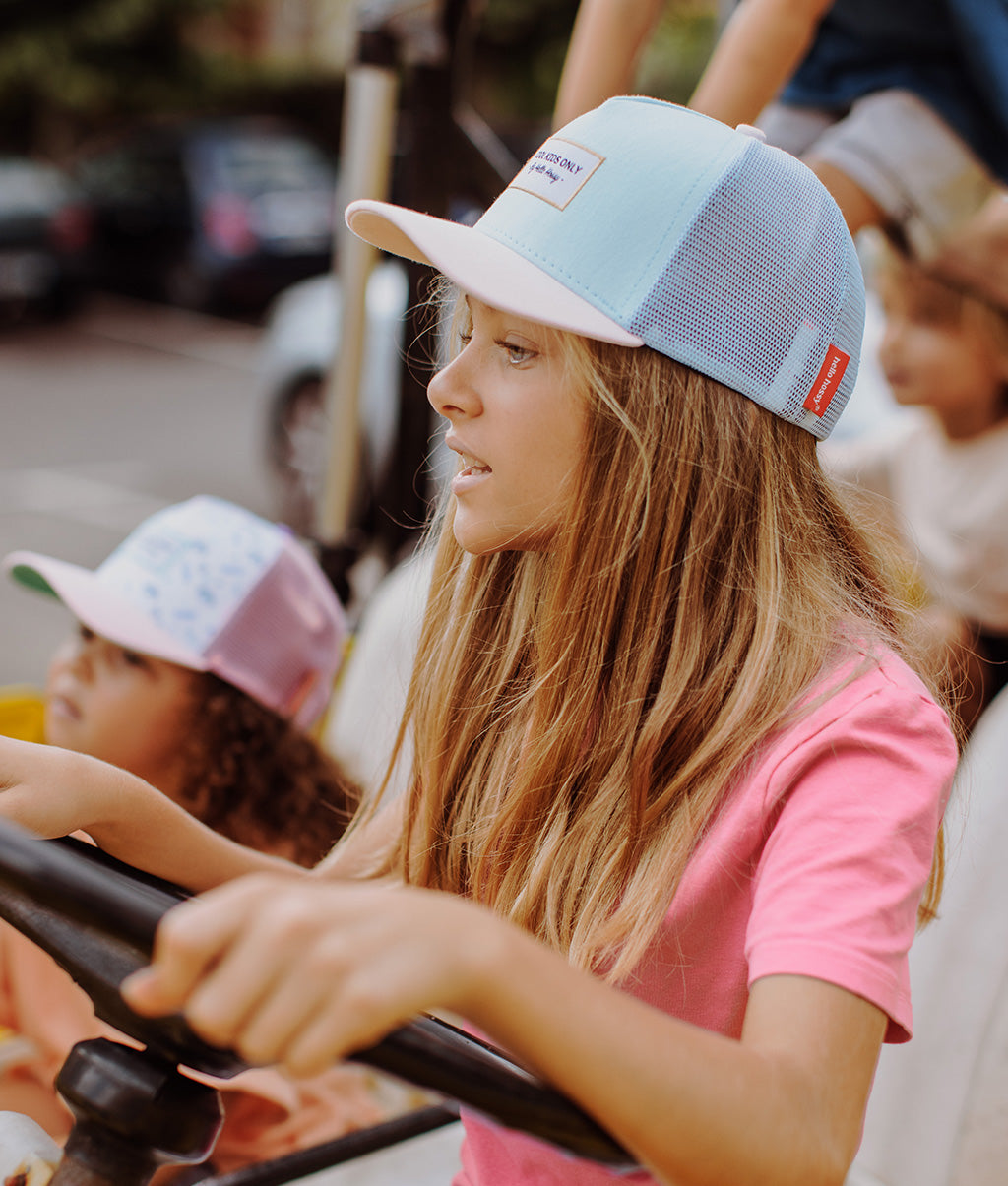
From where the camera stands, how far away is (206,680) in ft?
6.30

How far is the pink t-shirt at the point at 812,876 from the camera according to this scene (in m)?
0.90

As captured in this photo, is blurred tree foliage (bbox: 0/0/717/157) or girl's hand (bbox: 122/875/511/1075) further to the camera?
blurred tree foliage (bbox: 0/0/717/157)

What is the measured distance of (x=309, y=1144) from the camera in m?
1.59

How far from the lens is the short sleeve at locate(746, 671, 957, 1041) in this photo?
89 centimetres

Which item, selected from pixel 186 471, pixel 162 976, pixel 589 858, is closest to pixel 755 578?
pixel 589 858

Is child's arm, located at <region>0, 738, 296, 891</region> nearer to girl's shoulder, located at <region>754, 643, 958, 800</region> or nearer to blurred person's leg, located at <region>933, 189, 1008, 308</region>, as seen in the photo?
girl's shoulder, located at <region>754, 643, 958, 800</region>

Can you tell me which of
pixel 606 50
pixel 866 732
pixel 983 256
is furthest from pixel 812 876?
pixel 983 256

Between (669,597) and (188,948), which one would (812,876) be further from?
(188,948)

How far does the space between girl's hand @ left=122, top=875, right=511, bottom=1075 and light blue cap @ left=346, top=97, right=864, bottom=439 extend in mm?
582

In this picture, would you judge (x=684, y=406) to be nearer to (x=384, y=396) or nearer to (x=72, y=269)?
(x=384, y=396)

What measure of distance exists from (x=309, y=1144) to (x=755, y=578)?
90 centimetres

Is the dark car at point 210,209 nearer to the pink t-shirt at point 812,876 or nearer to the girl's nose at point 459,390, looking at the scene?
the girl's nose at point 459,390

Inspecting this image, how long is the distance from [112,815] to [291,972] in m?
0.56

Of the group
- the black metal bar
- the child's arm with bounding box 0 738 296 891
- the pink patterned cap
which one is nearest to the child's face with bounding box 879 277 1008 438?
the pink patterned cap
